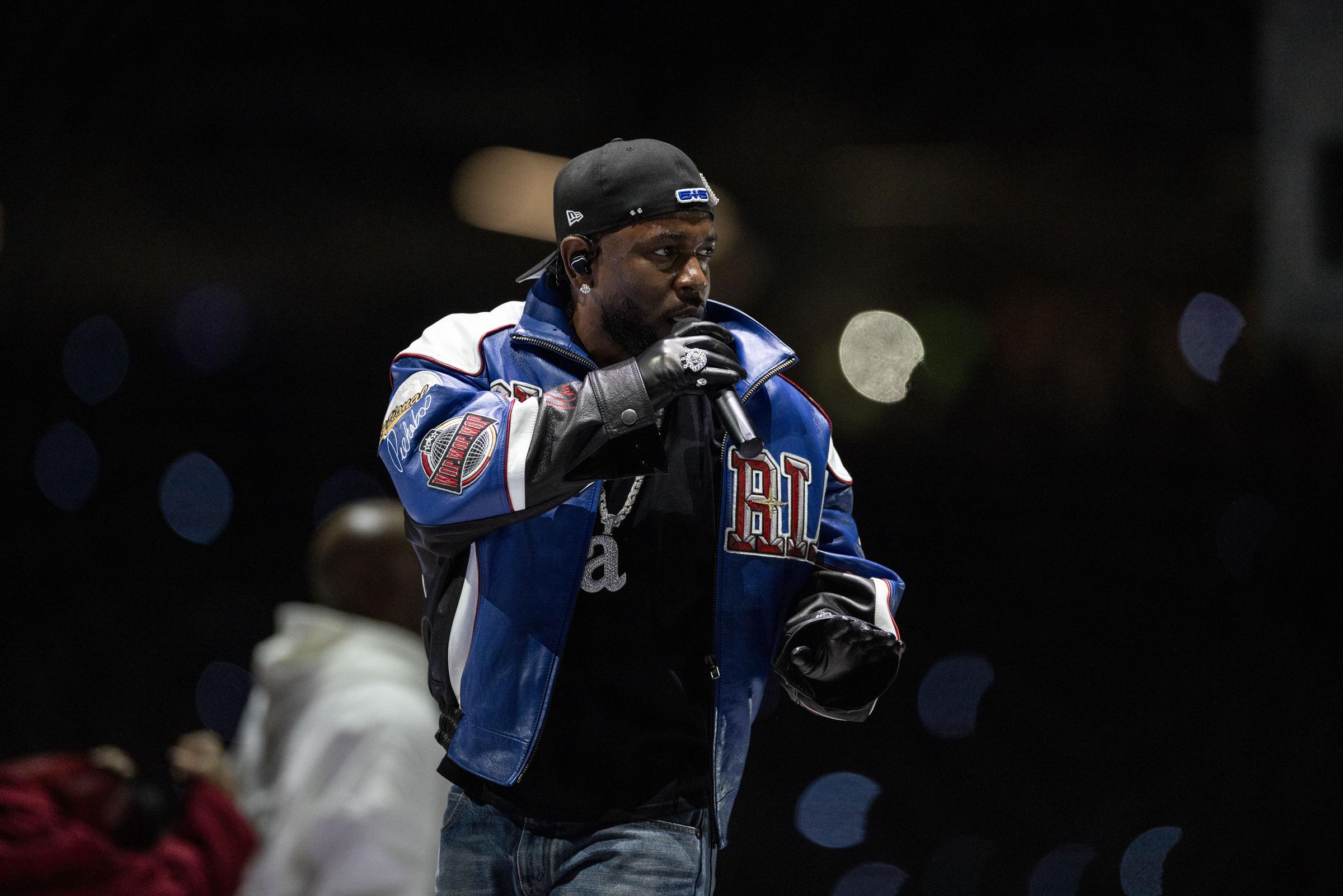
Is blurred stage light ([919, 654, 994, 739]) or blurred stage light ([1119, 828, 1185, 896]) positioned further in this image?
blurred stage light ([919, 654, 994, 739])

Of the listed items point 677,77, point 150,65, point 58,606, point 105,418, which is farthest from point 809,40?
point 58,606

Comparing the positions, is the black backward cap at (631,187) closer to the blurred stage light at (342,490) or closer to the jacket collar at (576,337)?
the jacket collar at (576,337)

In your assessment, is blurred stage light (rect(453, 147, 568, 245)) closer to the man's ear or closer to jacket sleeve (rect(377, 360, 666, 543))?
the man's ear

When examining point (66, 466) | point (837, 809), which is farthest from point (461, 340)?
point (66, 466)


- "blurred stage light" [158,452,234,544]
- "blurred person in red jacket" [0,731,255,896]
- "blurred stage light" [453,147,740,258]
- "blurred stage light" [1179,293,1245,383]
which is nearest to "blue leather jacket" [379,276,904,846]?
"blurred person in red jacket" [0,731,255,896]

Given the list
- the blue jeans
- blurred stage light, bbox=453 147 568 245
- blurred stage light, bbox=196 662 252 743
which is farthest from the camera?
blurred stage light, bbox=196 662 252 743

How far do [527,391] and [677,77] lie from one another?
2797 mm

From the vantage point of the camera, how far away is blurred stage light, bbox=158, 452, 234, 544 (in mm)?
4535

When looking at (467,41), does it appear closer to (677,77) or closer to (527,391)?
(677,77)

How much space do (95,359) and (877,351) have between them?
8.86 ft

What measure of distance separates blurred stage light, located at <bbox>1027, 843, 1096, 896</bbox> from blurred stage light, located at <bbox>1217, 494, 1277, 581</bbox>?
95 cm

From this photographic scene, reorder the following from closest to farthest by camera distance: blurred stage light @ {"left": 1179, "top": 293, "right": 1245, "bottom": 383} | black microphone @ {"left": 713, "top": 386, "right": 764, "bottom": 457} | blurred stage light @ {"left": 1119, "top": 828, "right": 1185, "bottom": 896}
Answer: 1. black microphone @ {"left": 713, "top": 386, "right": 764, "bottom": 457}
2. blurred stage light @ {"left": 1119, "top": 828, "right": 1185, "bottom": 896}
3. blurred stage light @ {"left": 1179, "top": 293, "right": 1245, "bottom": 383}

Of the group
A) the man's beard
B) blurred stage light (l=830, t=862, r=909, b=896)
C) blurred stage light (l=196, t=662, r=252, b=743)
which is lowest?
blurred stage light (l=830, t=862, r=909, b=896)

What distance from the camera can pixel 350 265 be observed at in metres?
4.66
